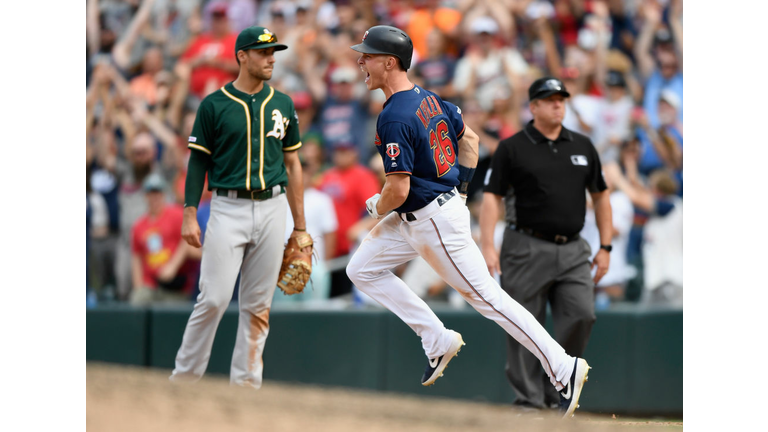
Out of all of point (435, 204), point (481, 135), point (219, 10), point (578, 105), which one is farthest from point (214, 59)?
point (435, 204)

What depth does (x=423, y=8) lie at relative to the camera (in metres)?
9.41

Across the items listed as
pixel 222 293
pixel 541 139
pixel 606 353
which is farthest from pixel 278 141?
pixel 606 353

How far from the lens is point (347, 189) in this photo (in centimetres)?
793

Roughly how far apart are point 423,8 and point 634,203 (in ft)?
11.4

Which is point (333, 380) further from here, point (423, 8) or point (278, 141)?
point (423, 8)

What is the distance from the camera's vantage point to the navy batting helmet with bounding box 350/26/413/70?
167 inches

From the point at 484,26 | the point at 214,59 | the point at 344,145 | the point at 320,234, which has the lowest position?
the point at 320,234

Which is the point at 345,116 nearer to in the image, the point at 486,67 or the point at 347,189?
the point at 347,189

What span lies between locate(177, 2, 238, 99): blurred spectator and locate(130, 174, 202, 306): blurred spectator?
1.56 m

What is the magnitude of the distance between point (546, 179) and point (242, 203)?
6.05 feet

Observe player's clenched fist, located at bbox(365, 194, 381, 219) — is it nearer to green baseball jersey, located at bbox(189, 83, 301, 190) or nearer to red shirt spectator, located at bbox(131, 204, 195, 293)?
green baseball jersey, located at bbox(189, 83, 301, 190)

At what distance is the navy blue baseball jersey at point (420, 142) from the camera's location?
407 cm

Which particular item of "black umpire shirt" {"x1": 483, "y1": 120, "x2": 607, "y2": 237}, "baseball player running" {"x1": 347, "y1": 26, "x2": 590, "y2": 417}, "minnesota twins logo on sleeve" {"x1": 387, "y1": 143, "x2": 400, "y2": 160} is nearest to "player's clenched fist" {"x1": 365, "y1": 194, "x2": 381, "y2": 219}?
"baseball player running" {"x1": 347, "y1": 26, "x2": 590, "y2": 417}

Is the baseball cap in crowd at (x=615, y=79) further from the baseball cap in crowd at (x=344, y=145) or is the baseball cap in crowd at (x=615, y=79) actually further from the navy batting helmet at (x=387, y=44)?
the navy batting helmet at (x=387, y=44)
